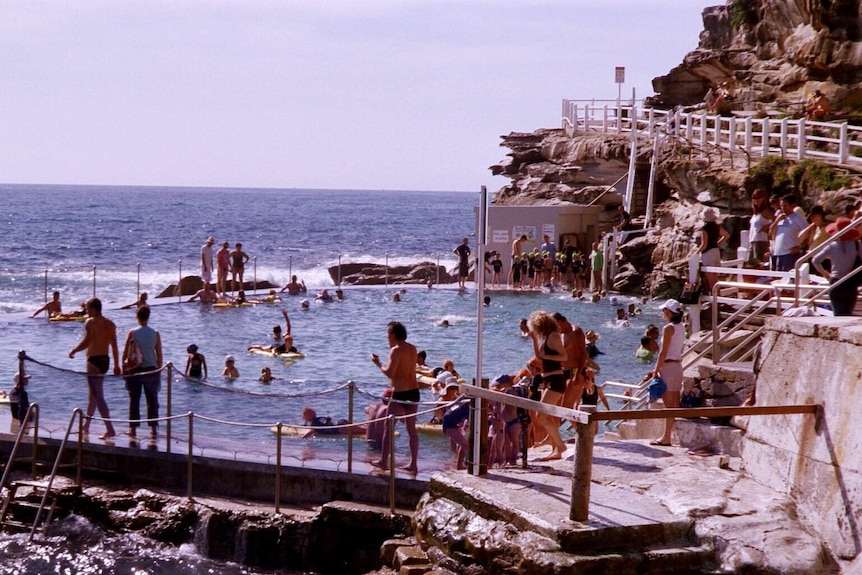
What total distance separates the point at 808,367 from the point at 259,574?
6.10 m

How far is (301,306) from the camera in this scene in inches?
1255

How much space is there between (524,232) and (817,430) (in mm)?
28331

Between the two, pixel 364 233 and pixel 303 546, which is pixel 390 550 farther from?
pixel 364 233

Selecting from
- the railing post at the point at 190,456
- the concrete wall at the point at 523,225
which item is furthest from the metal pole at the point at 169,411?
the concrete wall at the point at 523,225

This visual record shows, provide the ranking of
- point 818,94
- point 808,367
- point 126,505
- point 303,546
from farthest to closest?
point 818,94, point 126,505, point 303,546, point 808,367

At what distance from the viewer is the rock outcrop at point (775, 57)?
35344mm

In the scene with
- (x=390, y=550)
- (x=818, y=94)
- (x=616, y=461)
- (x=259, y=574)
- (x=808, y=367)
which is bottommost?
(x=259, y=574)

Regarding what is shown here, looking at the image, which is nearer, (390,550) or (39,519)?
(390,550)

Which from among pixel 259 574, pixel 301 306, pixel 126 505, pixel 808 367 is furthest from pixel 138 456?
pixel 301 306

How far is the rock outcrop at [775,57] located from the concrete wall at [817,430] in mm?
25587

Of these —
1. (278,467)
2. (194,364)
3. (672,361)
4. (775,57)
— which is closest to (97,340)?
(278,467)

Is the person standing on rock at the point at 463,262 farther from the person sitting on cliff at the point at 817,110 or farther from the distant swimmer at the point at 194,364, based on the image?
the distant swimmer at the point at 194,364

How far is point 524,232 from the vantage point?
36406 mm

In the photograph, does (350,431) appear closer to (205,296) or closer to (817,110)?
(205,296)
